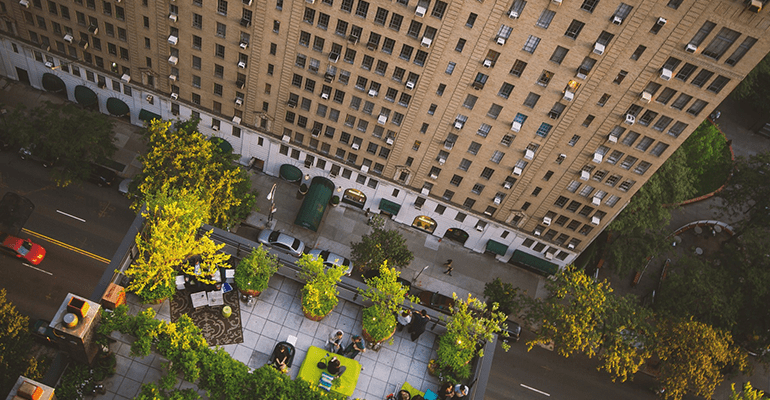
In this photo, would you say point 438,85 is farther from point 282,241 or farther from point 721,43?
point 282,241

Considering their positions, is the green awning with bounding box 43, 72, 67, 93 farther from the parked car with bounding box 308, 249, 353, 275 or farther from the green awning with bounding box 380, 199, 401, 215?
the green awning with bounding box 380, 199, 401, 215

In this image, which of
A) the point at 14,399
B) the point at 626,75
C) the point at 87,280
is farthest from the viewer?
the point at 87,280

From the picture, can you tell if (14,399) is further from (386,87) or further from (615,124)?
(615,124)

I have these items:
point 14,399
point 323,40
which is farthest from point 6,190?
point 14,399

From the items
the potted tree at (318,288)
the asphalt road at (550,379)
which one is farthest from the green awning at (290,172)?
the potted tree at (318,288)

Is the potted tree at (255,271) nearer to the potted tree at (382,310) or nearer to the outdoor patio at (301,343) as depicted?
the outdoor patio at (301,343)

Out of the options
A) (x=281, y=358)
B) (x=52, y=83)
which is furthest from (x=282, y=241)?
(x=52, y=83)
